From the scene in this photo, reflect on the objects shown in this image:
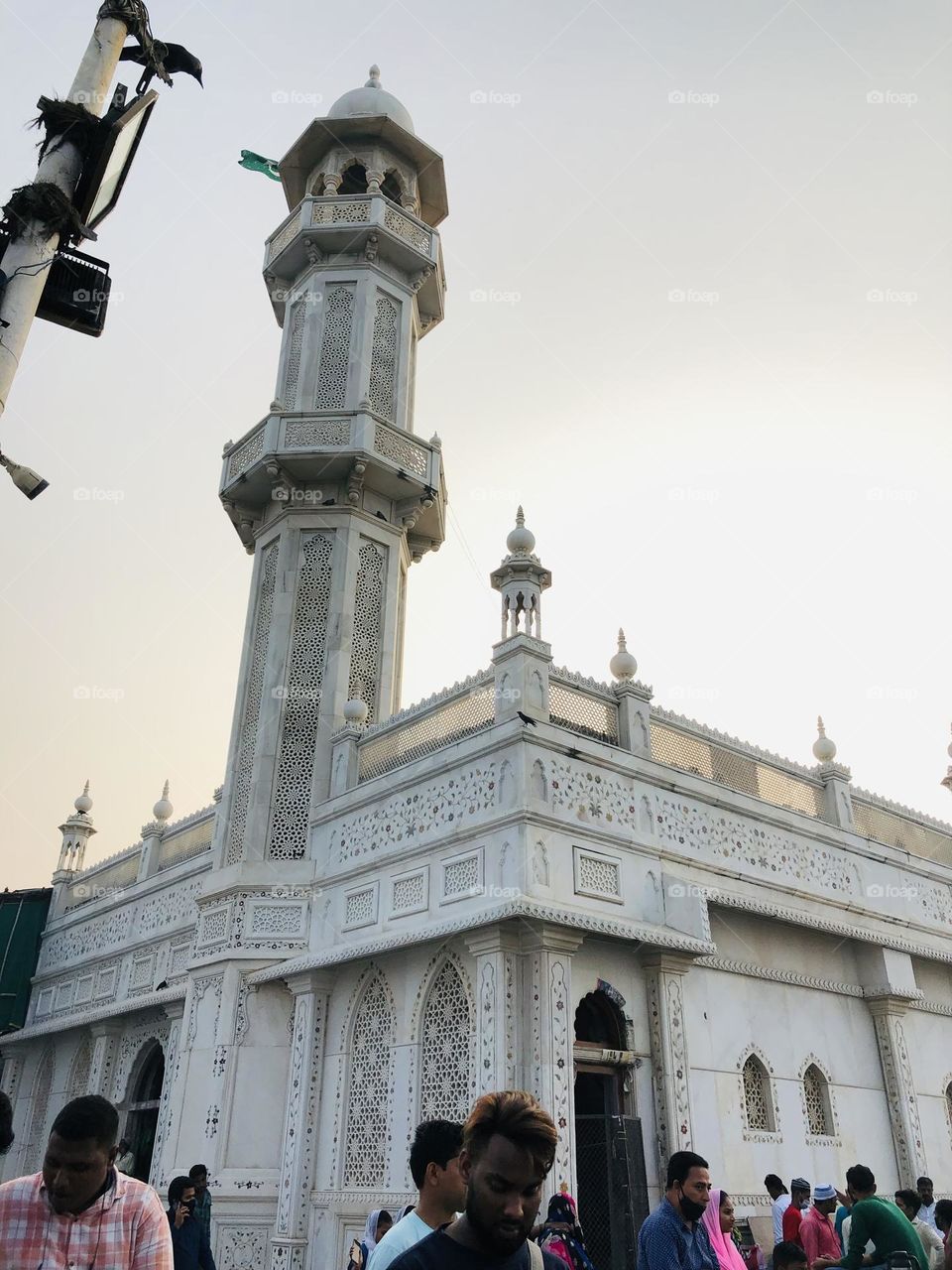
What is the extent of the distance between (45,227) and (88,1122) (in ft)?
22.9

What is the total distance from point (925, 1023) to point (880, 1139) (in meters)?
1.89

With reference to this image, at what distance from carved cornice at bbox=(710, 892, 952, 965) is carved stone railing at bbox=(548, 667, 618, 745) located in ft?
6.92

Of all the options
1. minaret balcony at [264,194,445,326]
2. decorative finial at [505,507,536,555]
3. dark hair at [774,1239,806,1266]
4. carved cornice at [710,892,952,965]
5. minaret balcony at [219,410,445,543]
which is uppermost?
minaret balcony at [264,194,445,326]

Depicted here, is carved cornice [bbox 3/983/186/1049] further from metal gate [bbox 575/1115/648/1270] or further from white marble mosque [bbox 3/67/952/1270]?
metal gate [bbox 575/1115/648/1270]

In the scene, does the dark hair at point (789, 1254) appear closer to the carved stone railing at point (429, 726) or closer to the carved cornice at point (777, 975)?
the carved cornice at point (777, 975)

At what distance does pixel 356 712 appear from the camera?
12258 mm

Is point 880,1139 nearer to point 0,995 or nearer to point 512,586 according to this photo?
point 512,586

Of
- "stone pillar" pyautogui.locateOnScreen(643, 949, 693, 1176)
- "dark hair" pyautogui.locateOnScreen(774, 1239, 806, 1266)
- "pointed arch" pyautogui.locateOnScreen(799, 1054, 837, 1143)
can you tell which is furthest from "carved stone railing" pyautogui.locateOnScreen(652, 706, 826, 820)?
"dark hair" pyautogui.locateOnScreen(774, 1239, 806, 1266)

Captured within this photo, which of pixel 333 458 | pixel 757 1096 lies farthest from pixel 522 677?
pixel 333 458

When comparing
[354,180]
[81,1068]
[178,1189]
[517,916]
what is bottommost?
[178,1189]

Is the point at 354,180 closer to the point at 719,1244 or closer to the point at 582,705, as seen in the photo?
Answer: the point at 582,705

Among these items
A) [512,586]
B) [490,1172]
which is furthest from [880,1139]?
[490,1172]

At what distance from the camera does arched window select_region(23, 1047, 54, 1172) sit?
16359 millimetres

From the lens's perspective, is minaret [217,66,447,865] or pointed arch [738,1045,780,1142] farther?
minaret [217,66,447,865]
